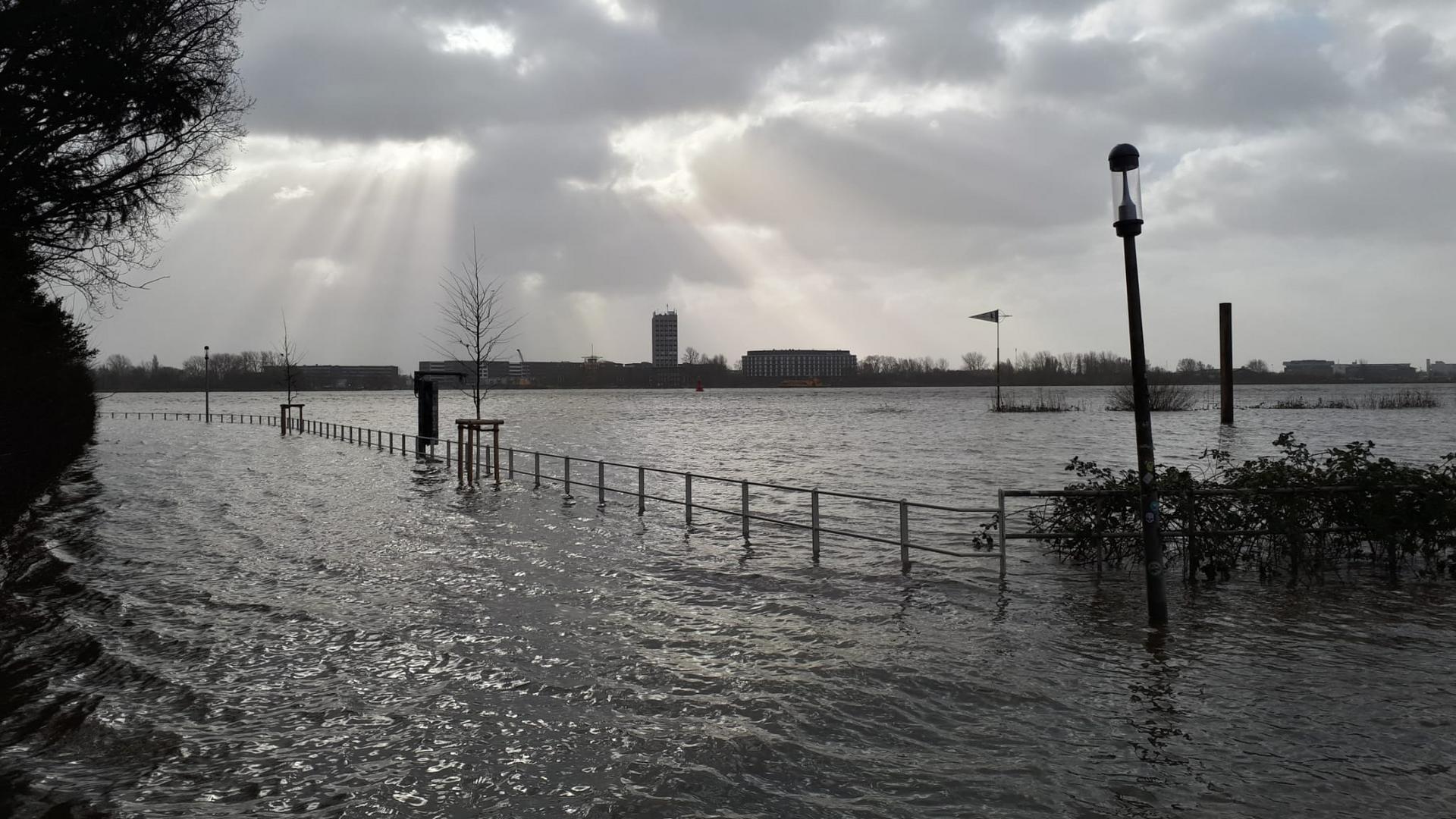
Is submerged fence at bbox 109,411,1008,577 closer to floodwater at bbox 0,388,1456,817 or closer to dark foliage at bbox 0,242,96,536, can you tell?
floodwater at bbox 0,388,1456,817

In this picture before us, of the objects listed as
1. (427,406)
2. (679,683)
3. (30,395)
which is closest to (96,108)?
(30,395)

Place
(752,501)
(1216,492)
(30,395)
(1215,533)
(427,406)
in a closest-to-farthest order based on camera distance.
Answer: (1216,492)
(1215,533)
(30,395)
(752,501)
(427,406)

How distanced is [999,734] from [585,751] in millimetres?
2821

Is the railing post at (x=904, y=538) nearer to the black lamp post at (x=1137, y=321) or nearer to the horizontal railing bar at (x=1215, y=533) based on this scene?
the horizontal railing bar at (x=1215, y=533)

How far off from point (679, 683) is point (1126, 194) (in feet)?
20.5

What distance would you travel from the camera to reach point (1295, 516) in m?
11.3

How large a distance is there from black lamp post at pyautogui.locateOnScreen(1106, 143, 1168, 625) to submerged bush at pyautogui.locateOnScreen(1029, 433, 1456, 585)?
2118 mm

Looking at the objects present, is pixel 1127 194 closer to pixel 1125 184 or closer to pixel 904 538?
pixel 1125 184

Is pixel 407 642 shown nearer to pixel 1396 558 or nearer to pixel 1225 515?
pixel 1225 515

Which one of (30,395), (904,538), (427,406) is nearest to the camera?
(904,538)

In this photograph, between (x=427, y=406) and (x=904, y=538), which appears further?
(x=427, y=406)

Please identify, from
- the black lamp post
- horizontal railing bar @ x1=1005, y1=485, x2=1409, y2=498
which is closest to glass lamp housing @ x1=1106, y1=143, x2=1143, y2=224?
the black lamp post

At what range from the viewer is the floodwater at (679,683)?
541 centimetres

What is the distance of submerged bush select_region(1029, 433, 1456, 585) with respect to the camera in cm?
1115
